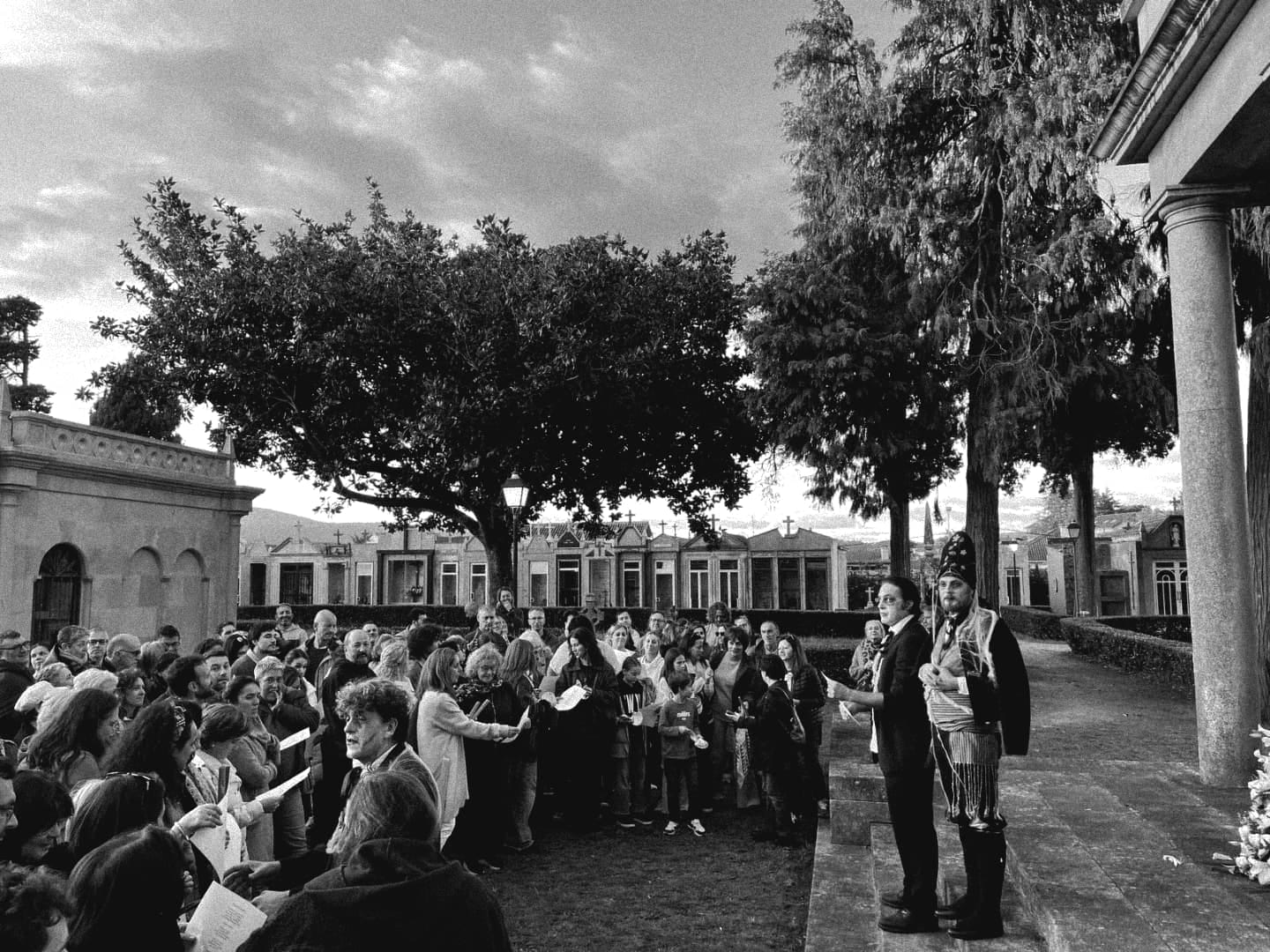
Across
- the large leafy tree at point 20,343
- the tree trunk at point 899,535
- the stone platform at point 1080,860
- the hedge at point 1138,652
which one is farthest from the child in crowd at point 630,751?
the large leafy tree at point 20,343

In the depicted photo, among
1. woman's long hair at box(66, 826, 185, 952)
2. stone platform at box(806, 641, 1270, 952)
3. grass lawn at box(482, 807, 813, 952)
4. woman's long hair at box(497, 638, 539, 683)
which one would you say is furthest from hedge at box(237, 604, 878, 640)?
woman's long hair at box(66, 826, 185, 952)

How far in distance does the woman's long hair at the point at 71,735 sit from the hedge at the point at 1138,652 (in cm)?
1265

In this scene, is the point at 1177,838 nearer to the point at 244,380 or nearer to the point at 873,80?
the point at 873,80

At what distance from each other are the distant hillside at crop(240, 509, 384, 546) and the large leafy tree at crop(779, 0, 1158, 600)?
21.3 m

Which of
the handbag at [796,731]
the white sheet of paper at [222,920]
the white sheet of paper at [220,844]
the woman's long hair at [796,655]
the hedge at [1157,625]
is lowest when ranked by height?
the hedge at [1157,625]

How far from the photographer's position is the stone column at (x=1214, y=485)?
610cm

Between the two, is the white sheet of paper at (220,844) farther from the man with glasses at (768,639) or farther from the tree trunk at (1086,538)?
the tree trunk at (1086,538)

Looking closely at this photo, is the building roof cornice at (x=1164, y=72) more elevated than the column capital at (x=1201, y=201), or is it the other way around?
the building roof cornice at (x=1164, y=72)

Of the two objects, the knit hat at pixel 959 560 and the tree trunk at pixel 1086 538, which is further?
the tree trunk at pixel 1086 538

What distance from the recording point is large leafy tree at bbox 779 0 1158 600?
47.0 ft

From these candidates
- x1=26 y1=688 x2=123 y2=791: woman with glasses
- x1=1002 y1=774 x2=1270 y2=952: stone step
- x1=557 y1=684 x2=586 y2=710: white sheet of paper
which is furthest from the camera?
x1=557 y1=684 x2=586 y2=710: white sheet of paper

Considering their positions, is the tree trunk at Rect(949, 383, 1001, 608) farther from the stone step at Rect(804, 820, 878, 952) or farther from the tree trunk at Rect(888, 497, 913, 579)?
the stone step at Rect(804, 820, 878, 952)

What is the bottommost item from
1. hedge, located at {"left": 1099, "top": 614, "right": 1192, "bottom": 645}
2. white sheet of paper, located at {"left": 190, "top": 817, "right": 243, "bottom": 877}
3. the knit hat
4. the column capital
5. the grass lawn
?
the grass lawn

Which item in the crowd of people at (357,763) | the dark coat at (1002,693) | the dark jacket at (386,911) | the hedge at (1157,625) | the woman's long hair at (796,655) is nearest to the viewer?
the dark jacket at (386,911)
